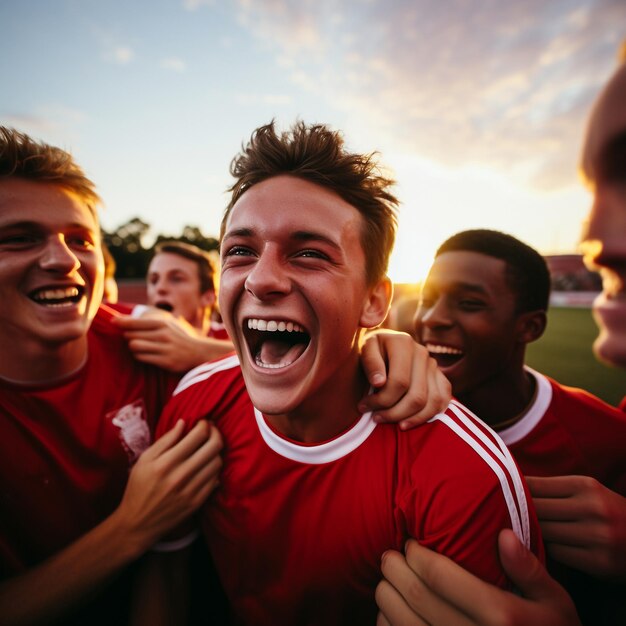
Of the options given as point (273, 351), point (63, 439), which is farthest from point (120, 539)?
point (273, 351)

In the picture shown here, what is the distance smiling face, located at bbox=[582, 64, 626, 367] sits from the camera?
1.46ft

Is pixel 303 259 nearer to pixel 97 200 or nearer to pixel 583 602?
pixel 97 200

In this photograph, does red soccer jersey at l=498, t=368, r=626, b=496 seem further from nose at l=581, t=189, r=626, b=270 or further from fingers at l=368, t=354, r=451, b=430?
nose at l=581, t=189, r=626, b=270

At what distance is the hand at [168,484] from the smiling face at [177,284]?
12.0 feet

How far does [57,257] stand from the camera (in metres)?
1.52

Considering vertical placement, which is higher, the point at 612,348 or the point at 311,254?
the point at 311,254

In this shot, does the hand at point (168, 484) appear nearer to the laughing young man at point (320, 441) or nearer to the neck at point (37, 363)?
the laughing young man at point (320, 441)

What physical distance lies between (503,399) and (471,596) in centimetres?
142

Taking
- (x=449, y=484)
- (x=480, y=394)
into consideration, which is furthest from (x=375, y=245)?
(x=480, y=394)

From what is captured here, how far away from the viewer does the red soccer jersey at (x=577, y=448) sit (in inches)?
64.9

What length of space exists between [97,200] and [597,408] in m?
3.11

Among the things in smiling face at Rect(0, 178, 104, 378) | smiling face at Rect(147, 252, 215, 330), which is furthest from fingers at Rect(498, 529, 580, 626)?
smiling face at Rect(147, 252, 215, 330)

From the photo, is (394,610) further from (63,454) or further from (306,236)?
(63,454)

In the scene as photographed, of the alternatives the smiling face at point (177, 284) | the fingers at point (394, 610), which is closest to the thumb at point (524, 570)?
the fingers at point (394, 610)
